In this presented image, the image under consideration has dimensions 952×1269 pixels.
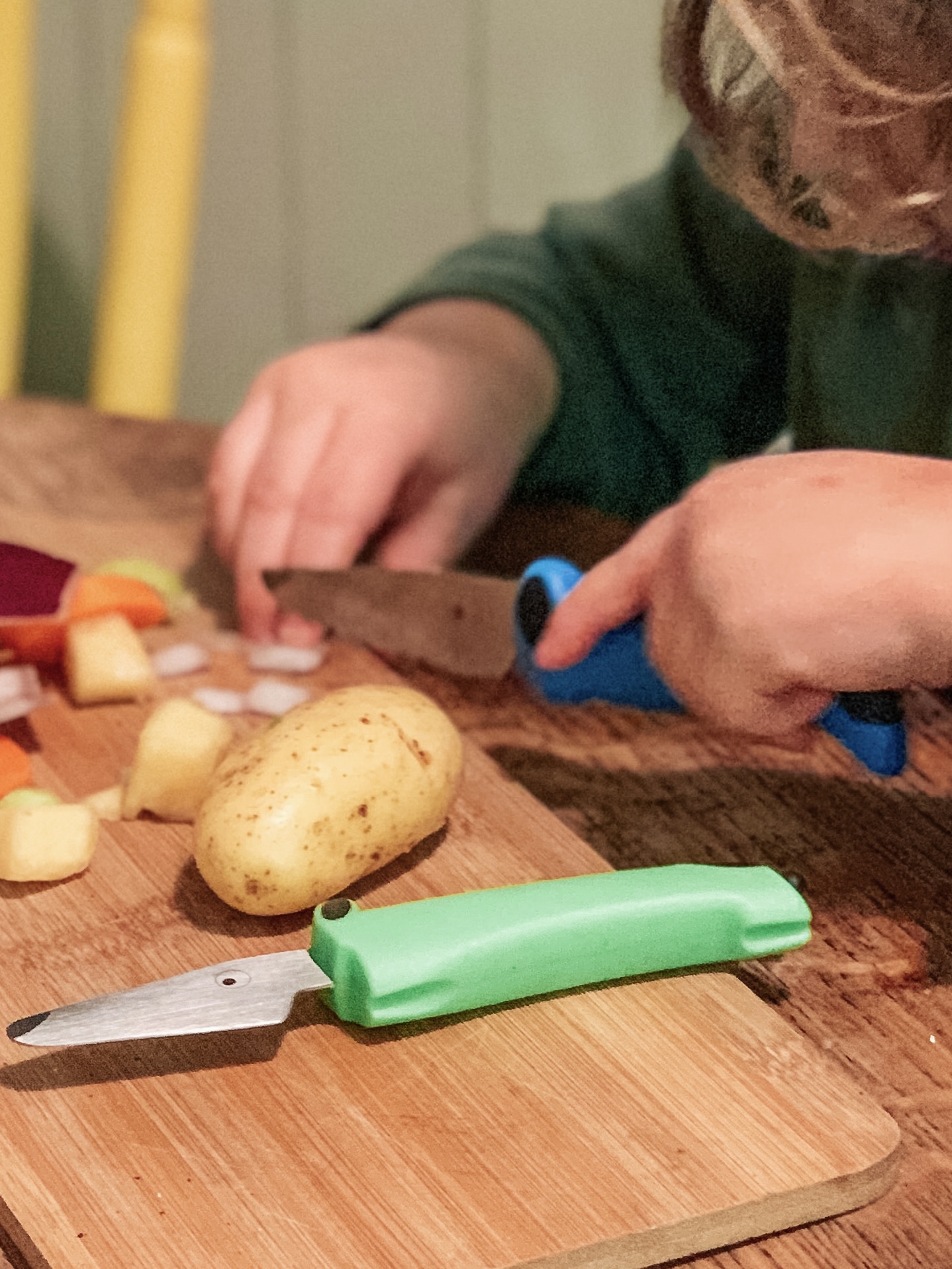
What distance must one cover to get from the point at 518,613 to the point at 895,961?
0.29m

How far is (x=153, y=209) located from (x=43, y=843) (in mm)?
996

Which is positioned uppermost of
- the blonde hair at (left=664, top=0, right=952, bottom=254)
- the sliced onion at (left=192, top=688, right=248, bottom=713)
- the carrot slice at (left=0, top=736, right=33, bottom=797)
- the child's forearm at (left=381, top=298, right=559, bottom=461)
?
the blonde hair at (left=664, top=0, right=952, bottom=254)

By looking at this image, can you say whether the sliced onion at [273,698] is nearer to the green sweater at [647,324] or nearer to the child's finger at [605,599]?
the child's finger at [605,599]

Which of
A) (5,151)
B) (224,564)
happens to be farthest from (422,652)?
(5,151)

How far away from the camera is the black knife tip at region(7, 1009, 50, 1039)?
587mm

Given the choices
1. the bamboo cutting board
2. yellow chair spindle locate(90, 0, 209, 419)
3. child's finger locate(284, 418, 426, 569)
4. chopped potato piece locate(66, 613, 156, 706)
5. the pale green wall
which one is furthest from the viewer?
the pale green wall

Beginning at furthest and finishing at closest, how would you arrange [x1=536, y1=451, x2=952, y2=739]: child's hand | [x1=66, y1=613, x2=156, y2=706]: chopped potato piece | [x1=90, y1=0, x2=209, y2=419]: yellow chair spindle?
[x1=90, y1=0, x2=209, y2=419]: yellow chair spindle → [x1=66, y1=613, x2=156, y2=706]: chopped potato piece → [x1=536, y1=451, x2=952, y2=739]: child's hand

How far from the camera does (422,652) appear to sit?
0.96m

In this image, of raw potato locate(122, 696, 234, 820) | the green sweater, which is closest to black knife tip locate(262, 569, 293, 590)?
raw potato locate(122, 696, 234, 820)

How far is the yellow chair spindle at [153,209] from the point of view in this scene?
57.6 inches

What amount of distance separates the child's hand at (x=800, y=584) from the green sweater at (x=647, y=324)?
19.5 inches

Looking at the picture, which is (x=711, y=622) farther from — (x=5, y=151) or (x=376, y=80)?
(x=376, y=80)

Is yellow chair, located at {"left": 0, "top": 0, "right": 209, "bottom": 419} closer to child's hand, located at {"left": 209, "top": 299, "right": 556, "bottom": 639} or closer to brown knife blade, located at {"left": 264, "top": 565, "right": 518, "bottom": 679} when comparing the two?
child's hand, located at {"left": 209, "top": 299, "right": 556, "bottom": 639}

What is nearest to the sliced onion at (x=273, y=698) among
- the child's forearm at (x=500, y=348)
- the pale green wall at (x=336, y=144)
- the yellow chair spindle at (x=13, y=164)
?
the child's forearm at (x=500, y=348)
